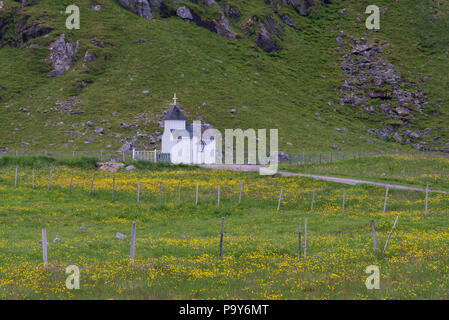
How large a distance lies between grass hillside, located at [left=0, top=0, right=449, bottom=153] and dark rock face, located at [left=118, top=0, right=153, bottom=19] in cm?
251

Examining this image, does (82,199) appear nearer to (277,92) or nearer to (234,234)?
(234,234)

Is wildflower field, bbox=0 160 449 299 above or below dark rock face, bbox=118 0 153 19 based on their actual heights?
below

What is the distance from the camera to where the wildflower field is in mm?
15773

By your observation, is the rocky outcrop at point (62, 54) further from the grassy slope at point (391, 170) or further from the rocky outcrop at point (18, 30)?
the grassy slope at point (391, 170)

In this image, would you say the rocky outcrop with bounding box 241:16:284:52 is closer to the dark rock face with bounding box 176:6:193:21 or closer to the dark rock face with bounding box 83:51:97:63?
the dark rock face with bounding box 176:6:193:21

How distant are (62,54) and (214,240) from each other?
349ft

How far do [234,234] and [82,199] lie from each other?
17.7m

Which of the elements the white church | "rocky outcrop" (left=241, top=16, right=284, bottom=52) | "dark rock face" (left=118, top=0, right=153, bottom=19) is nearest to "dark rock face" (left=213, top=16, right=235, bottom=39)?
"rocky outcrop" (left=241, top=16, right=284, bottom=52)

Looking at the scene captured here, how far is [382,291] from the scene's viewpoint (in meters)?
15.2

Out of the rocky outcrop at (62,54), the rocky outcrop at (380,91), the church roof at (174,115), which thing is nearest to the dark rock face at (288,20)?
the rocky outcrop at (380,91)

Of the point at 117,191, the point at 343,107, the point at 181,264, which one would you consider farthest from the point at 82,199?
the point at 343,107

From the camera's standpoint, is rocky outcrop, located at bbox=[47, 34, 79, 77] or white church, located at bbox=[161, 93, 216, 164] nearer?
white church, located at bbox=[161, 93, 216, 164]

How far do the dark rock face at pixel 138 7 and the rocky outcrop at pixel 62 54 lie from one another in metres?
30.1

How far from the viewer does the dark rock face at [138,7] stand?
142 metres
